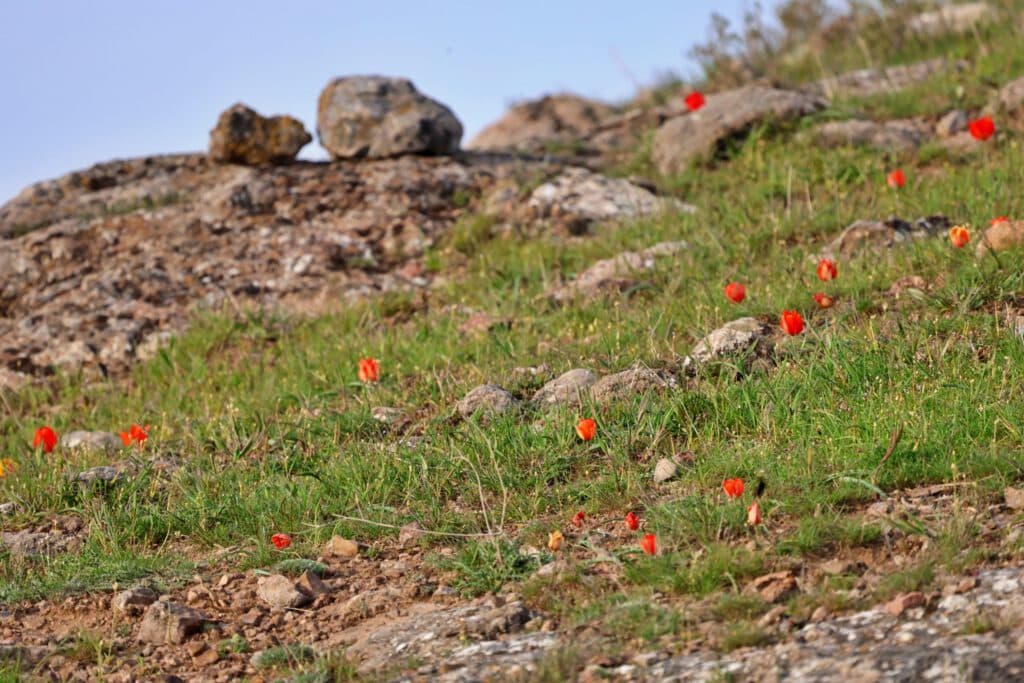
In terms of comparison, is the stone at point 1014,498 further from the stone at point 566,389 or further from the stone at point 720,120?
the stone at point 720,120

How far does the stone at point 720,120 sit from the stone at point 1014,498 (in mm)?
5591

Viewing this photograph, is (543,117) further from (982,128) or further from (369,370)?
(369,370)

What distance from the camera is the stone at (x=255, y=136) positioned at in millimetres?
9523

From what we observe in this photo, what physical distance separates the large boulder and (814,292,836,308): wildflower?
4366 millimetres

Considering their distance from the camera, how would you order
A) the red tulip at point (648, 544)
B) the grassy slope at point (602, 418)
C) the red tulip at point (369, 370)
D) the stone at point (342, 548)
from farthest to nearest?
the red tulip at point (369, 370) < the stone at point (342, 548) < the grassy slope at point (602, 418) < the red tulip at point (648, 544)

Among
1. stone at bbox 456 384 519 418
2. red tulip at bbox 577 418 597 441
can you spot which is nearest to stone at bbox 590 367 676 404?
stone at bbox 456 384 519 418

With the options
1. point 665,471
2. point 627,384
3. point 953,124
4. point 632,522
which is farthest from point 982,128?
point 632,522

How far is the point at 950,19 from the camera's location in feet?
38.0

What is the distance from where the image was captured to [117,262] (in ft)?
28.5

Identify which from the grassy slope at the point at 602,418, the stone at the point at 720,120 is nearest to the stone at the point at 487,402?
the grassy slope at the point at 602,418

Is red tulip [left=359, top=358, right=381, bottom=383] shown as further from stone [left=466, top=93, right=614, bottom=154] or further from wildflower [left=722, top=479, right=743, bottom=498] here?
stone [left=466, top=93, right=614, bottom=154]

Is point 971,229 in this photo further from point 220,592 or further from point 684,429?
point 220,592

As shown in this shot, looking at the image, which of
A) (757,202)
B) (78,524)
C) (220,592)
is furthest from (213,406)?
(757,202)

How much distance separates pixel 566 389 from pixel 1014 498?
192cm
